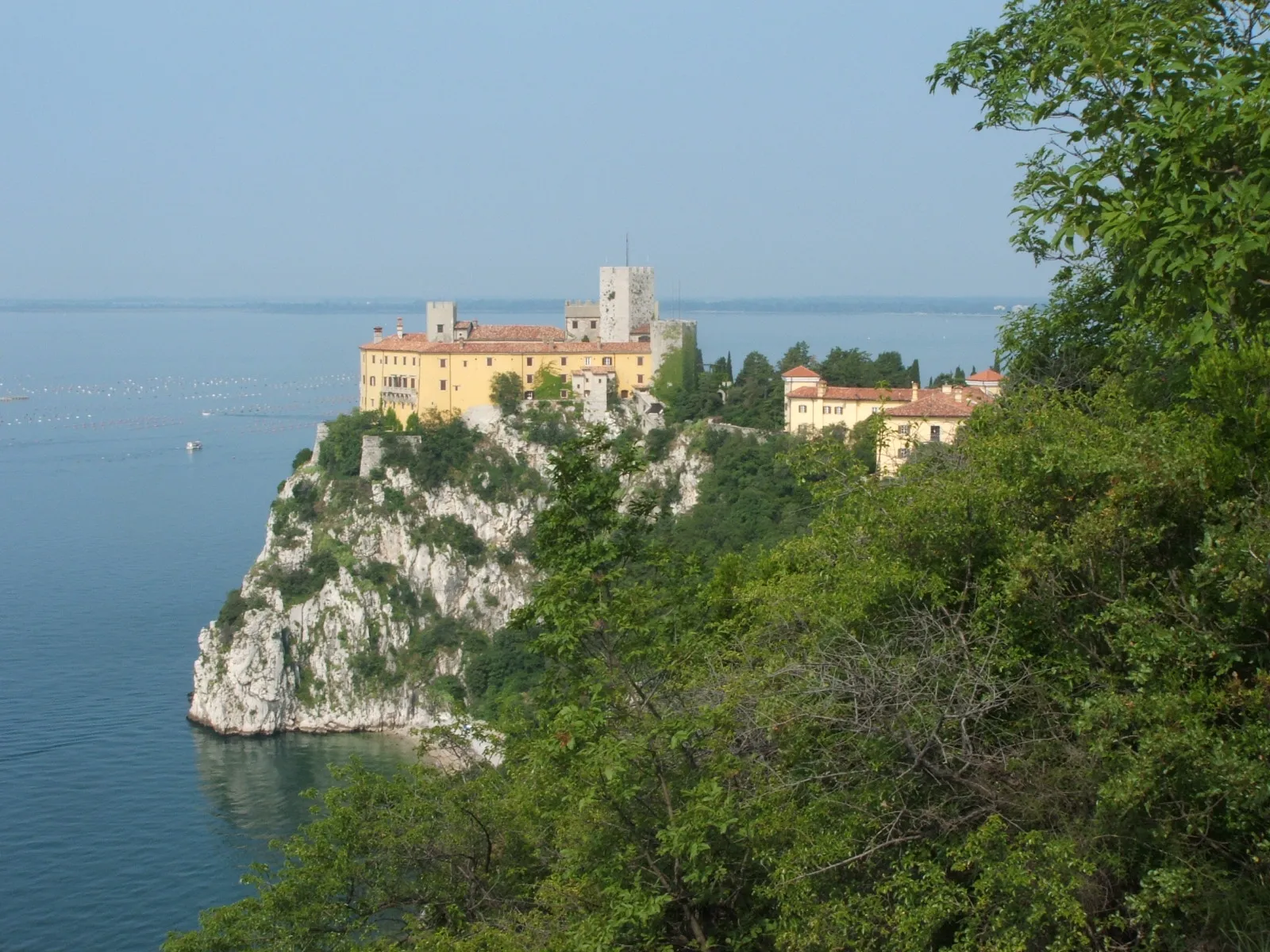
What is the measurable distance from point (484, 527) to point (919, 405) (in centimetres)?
1636

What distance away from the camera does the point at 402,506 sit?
39594mm

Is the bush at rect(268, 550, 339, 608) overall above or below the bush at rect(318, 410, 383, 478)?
below

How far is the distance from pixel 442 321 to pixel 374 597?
8.82 meters

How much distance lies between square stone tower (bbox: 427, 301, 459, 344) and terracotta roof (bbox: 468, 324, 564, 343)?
69 centimetres

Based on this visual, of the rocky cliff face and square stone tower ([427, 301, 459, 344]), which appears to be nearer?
the rocky cliff face

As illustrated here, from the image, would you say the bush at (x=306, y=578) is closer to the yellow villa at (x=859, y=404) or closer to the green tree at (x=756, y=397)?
the green tree at (x=756, y=397)

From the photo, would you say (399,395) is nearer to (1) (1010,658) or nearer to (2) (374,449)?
(2) (374,449)

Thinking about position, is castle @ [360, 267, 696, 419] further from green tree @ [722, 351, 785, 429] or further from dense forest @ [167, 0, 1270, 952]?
dense forest @ [167, 0, 1270, 952]

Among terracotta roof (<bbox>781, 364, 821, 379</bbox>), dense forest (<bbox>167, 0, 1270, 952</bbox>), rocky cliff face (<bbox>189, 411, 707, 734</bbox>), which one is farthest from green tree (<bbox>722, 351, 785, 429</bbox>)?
dense forest (<bbox>167, 0, 1270, 952</bbox>)

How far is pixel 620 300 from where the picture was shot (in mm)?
41094

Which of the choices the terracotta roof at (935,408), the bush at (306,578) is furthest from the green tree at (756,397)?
the bush at (306,578)

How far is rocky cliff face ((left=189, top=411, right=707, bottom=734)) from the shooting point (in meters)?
36.4

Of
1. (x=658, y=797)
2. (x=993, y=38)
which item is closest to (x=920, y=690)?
(x=658, y=797)

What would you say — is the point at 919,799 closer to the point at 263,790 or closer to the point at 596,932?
the point at 596,932
